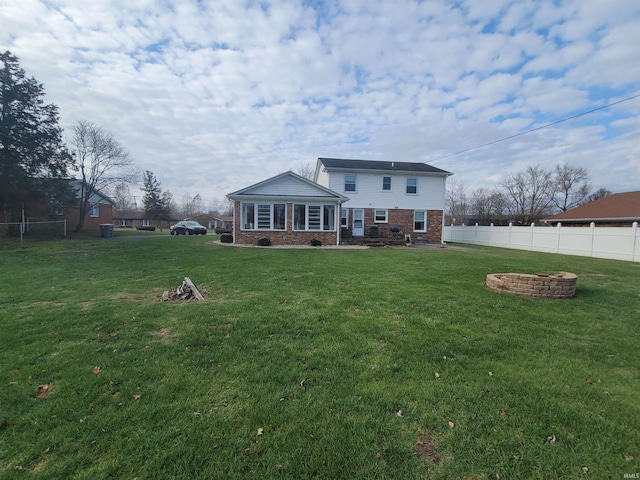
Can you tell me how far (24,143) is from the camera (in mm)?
18344

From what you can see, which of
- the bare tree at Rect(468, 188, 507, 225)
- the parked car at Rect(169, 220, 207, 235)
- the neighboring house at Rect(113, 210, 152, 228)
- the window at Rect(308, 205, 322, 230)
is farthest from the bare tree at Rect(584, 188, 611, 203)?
the neighboring house at Rect(113, 210, 152, 228)

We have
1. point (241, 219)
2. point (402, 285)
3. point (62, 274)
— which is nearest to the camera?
point (402, 285)

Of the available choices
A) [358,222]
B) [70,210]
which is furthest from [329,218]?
[70,210]

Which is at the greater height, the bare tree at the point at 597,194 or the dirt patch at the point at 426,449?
the bare tree at the point at 597,194

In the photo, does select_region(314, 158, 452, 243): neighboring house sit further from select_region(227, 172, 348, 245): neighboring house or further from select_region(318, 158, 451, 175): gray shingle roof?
select_region(227, 172, 348, 245): neighboring house

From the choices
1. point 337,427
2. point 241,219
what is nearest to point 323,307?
point 337,427

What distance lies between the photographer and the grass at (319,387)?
7.14 feet

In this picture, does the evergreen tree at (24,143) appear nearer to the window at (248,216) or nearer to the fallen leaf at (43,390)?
the window at (248,216)

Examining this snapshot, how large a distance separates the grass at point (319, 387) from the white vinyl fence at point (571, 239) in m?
11.2

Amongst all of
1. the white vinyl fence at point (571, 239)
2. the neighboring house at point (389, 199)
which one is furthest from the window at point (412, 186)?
the white vinyl fence at point (571, 239)

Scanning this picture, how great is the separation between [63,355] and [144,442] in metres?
2.22

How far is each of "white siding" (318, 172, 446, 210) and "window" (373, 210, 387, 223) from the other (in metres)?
0.46

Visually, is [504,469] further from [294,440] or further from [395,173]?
[395,173]

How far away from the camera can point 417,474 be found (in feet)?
6.76
